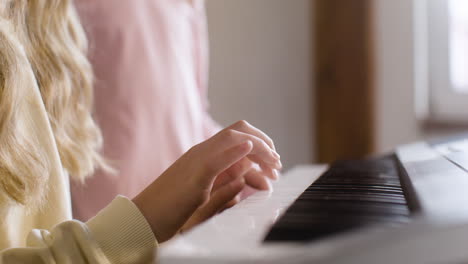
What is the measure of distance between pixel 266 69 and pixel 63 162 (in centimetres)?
133

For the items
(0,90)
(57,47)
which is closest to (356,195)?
(0,90)

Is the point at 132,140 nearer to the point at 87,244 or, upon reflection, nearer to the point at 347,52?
the point at 87,244

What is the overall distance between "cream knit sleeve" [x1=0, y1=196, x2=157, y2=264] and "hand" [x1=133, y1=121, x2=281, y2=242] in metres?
0.02

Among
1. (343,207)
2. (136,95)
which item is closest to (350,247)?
(343,207)

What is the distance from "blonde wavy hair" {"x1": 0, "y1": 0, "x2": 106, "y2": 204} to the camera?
67 cm

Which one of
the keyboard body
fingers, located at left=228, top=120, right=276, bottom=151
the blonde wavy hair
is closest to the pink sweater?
the blonde wavy hair

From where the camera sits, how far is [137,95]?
44.2 inches

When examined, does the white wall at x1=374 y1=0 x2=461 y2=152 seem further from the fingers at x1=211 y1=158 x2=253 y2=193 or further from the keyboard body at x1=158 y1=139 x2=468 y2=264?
the keyboard body at x1=158 y1=139 x2=468 y2=264

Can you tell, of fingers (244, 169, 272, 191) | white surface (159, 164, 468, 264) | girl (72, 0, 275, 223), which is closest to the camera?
white surface (159, 164, 468, 264)

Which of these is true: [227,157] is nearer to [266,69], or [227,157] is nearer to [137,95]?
[137,95]

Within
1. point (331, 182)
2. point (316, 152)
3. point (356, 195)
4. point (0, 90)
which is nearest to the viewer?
point (356, 195)

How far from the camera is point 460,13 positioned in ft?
6.37

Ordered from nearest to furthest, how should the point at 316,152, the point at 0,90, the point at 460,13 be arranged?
1. the point at 0,90
2. the point at 460,13
3. the point at 316,152

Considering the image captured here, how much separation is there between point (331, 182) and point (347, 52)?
1549mm
